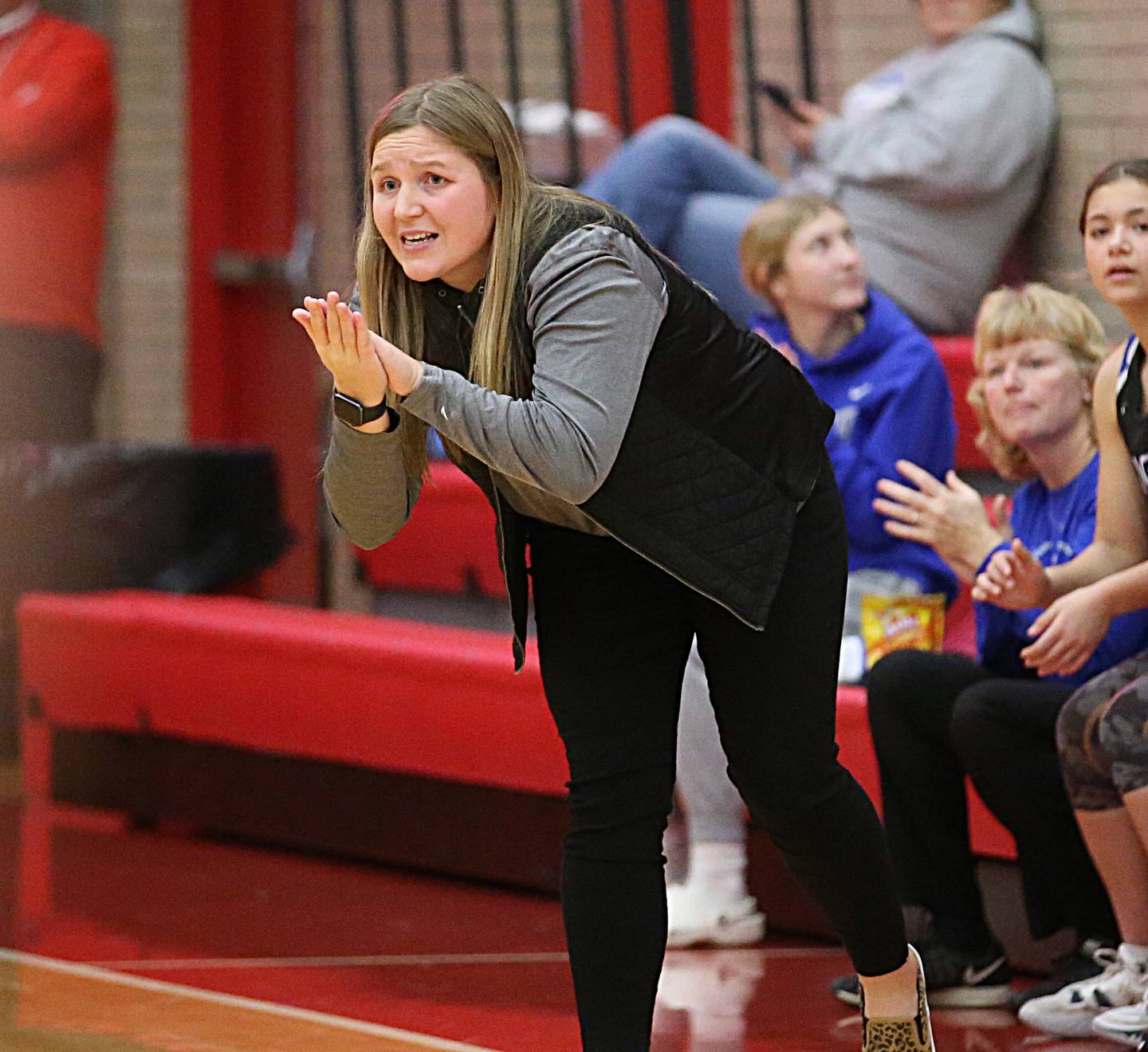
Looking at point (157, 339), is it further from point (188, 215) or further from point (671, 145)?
point (671, 145)

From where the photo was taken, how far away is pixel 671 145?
398 cm

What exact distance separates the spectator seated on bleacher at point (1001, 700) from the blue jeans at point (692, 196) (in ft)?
4.38

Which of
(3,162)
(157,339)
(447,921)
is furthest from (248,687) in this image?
(157,339)

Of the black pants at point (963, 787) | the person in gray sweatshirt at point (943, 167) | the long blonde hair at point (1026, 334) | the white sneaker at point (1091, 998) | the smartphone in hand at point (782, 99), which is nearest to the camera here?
the white sneaker at point (1091, 998)

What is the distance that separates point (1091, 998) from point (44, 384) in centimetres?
287

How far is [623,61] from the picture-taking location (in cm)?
503

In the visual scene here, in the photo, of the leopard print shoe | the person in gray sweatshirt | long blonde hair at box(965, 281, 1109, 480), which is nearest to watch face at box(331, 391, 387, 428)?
the leopard print shoe

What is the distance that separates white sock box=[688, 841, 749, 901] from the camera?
9.33 ft

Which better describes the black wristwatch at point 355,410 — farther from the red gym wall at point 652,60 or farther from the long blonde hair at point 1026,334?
the red gym wall at point 652,60

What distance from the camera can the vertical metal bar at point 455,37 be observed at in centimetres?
504

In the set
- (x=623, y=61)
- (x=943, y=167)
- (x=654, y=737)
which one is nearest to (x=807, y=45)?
(x=623, y=61)

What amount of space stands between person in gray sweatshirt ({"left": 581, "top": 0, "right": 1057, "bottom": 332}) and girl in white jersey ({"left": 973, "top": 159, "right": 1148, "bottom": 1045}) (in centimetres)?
138


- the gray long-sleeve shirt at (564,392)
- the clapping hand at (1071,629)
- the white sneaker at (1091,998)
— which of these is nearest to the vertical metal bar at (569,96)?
the clapping hand at (1071,629)

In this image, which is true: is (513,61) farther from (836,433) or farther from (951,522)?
(951,522)
